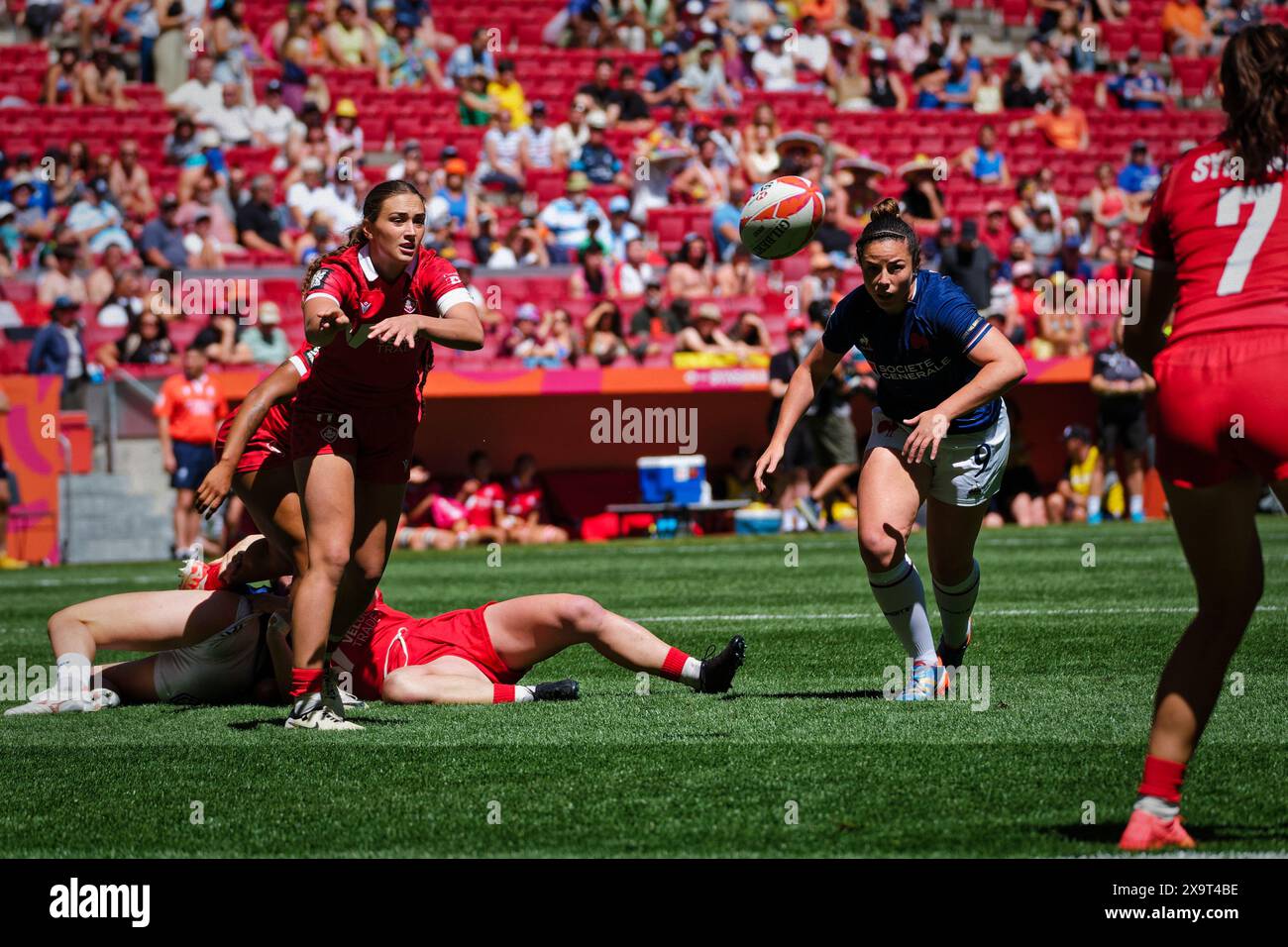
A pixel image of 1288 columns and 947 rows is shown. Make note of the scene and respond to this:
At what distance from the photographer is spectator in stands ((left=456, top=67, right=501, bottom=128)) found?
78.4 ft

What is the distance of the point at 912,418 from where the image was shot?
22.5 feet

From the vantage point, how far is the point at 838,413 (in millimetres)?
17953

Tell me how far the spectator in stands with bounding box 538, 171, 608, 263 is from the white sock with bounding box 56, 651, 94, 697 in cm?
1496

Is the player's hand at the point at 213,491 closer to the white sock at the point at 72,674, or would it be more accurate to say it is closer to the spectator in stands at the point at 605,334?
the white sock at the point at 72,674

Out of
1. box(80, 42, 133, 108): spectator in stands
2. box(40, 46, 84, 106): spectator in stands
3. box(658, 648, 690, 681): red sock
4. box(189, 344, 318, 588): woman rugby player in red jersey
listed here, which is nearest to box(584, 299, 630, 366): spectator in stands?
box(80, 42, 133, 108): spectator in stands

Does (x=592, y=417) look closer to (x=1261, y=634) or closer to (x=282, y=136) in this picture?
(x=282, y=136)

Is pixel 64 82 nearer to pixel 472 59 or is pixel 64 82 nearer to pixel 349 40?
pixel 349 40

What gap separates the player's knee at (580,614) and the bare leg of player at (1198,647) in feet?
9.59

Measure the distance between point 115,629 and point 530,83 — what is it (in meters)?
19.0

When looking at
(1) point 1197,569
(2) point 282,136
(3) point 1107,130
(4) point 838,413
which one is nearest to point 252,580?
(1) point 1197,569

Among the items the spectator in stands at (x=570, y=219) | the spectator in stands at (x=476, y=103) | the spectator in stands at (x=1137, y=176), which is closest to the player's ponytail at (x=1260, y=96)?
the spectator in stands at (x=570, y=219)

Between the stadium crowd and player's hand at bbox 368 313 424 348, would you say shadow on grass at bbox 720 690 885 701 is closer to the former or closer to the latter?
player's hand at bbox 368 313 424 348

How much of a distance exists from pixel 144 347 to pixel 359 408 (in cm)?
1273
